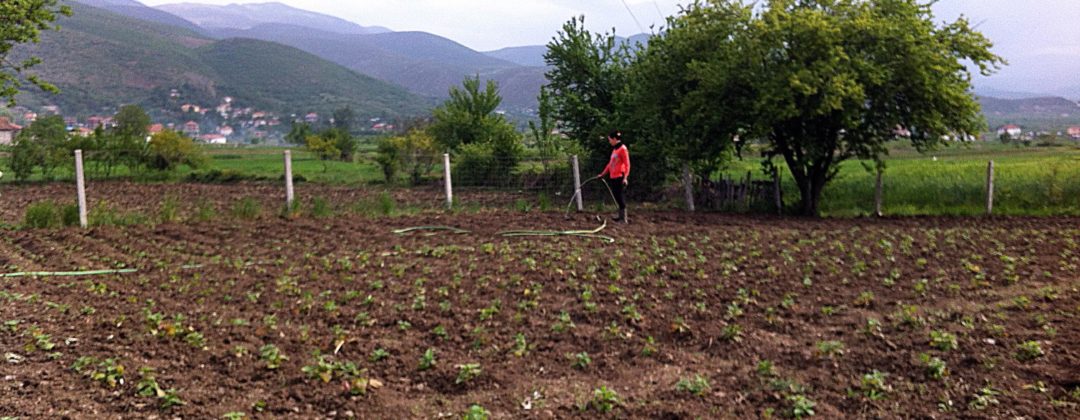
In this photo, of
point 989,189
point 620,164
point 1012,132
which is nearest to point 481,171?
point 620,164

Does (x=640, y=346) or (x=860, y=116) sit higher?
(x=860, y=116)

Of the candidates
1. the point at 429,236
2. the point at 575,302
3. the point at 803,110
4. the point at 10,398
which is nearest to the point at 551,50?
the point at 803,110

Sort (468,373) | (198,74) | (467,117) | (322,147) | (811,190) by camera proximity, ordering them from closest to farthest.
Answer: (468,373) → (811,190) → (467,117) → (322,147) → (198,74)

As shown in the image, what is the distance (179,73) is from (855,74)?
136 metres

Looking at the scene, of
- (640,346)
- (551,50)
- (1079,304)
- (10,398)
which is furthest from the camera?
(551,50)

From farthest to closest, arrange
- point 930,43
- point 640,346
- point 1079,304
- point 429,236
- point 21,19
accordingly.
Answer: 1. point 21,19
2. point 930,43
3. point 429,236
4. point 1079,304
5. point 640,346

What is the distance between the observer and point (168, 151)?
2923cm

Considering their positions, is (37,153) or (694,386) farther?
(37,153)

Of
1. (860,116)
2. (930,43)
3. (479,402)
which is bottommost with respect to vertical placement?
(479,402)

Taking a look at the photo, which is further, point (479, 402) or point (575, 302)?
point (575, 302)

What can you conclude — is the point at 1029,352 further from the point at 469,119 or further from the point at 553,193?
the point at 469,119

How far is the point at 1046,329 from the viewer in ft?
22.2

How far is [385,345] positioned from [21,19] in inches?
724

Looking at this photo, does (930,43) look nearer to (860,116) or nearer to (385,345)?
(860,116)
